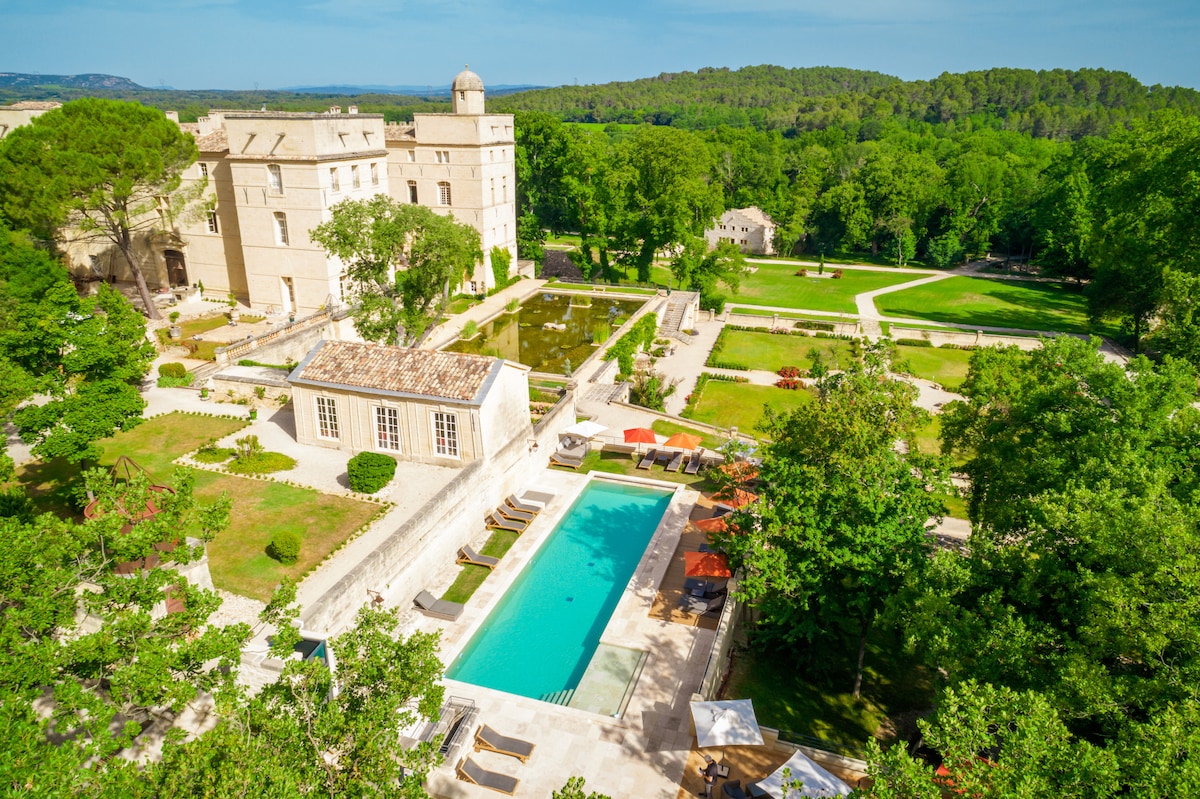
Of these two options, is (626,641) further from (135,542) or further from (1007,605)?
(135,542)

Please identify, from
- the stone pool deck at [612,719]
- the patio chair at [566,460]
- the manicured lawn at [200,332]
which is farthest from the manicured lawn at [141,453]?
the patio chair at [566,460]

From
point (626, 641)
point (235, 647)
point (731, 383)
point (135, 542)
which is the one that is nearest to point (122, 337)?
point (135, 542)

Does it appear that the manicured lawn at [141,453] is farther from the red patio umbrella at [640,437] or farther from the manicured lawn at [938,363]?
the manicured lawn at [938,363]

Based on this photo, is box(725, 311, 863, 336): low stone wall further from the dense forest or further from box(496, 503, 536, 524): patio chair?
box(496, 503, 536, 524): patio chair

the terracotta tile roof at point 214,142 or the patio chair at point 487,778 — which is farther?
the terracotta tile roof at point 214,142

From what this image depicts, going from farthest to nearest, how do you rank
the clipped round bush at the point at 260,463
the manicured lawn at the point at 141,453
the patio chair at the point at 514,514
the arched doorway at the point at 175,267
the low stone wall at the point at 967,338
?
the low stone wall at the point at 967,338 < the arched doorway at the point at 175,267 < the clipped round bush at the point at 260,463 < the patio chair at the point at 514,514 < the manicured lawn at the point at 141,453

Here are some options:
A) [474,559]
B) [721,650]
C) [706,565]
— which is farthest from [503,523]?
[721,650]
